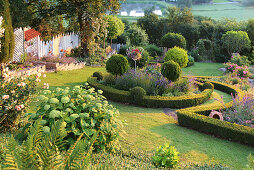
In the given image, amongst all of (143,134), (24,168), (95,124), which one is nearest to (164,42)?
(143,134)

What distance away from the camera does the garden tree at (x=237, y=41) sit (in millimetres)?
18969

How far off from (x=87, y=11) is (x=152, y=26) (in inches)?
385

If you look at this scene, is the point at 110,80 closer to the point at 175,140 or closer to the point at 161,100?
the point at 161,100

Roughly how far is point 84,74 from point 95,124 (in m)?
8.28

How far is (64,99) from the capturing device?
4070mm

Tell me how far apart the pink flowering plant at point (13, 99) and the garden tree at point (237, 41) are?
1764 centimetres

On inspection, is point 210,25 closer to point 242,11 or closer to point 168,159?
point 168,159

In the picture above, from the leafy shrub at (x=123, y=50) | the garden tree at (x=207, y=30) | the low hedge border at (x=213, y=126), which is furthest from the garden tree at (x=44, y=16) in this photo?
the garden tree at (x=207, y=30)

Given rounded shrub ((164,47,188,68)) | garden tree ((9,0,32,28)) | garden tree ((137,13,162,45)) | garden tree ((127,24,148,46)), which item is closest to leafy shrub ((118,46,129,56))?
garden tree ((127,24,148,46))

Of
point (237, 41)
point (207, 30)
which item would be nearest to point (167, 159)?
point (237, 41)

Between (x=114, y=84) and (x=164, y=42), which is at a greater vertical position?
(x=164, y=42)

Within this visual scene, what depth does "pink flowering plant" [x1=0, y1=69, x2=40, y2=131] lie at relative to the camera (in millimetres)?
4605

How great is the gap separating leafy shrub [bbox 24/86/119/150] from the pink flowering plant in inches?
27.3

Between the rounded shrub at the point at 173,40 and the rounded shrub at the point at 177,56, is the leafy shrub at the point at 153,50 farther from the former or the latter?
the rounded shrub at the point at 177,56
